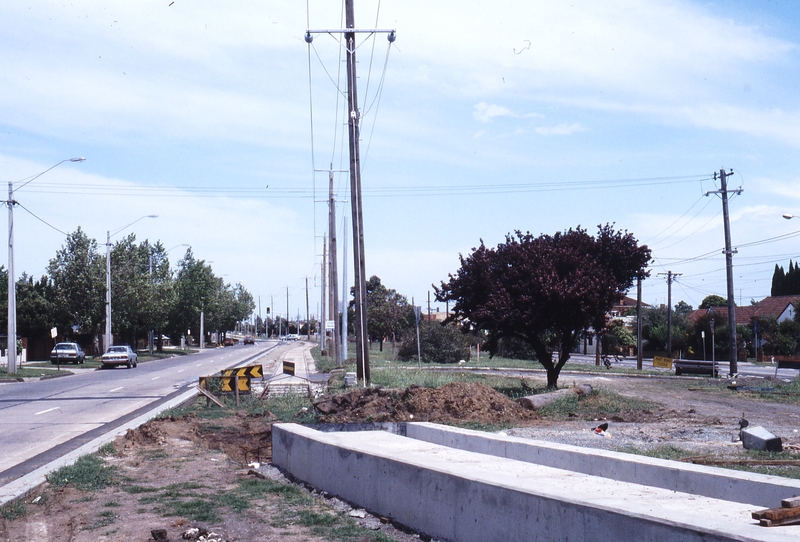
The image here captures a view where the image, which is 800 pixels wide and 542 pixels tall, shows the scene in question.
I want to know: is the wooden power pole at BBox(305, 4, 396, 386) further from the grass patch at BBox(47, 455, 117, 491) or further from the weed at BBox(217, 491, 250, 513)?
the weed at BBox(217, 491, 250, 513)

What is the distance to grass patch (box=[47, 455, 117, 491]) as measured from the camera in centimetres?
947

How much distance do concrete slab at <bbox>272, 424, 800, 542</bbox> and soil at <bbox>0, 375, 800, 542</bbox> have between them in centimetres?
29

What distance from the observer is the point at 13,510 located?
27.0 feet

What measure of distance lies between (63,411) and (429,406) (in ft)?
31.2

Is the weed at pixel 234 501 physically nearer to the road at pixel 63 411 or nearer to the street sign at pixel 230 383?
the road at pixel 63 411

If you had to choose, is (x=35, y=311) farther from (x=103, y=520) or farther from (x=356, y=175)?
(x=103, y=520)

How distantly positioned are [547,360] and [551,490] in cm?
1777

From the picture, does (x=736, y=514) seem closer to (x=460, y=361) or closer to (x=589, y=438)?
(x=589, y=438)

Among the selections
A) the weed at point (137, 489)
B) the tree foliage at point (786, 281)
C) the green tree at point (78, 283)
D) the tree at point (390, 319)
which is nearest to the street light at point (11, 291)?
the green tree at point (78, 283)

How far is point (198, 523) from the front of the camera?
7375mm

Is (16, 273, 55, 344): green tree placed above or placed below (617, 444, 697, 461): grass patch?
above

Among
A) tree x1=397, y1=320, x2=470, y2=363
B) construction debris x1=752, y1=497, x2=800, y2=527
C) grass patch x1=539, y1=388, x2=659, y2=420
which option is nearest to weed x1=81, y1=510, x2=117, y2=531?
construction debris x1=752, y1=497, x2=800, y2=527

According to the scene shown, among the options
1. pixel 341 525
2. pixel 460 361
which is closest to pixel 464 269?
pixel 341 525

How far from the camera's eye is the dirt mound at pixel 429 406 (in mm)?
16266
